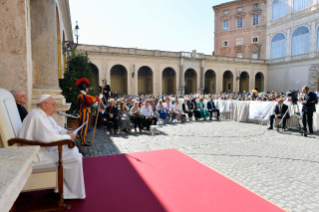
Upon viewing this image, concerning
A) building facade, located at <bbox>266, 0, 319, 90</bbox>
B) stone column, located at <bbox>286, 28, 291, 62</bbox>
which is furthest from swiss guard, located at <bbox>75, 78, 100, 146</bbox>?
stone column, located at <bbox>286, 28, 291, 62</bbox>

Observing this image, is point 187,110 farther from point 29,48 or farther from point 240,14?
point 240,14

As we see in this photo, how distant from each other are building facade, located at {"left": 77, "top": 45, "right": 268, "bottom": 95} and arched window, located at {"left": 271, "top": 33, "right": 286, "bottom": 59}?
217 cm

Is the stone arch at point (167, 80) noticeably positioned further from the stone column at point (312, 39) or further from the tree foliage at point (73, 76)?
the tree foliage at point (73, 76)

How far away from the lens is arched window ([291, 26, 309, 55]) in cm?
2932

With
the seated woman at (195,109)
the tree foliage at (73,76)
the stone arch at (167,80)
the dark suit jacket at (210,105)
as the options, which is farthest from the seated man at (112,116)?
the stone arch at (167,80)

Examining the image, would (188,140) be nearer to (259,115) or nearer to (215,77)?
(259,115)

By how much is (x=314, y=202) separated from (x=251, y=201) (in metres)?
0.96

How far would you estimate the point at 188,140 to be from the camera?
746cm

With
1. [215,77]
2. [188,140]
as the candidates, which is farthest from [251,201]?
[215,77]

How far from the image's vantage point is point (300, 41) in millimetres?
30188

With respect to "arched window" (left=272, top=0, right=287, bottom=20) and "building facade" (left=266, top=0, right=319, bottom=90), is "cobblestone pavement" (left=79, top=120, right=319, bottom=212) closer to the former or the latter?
"building facade" (left=266, top=0, right=319, bottom=90)

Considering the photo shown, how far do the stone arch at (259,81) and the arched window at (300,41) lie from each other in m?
5.85

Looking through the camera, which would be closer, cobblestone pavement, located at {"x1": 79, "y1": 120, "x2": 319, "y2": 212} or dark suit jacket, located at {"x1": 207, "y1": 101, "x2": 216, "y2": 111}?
cobblestone pavement, located at {"x1": 79, "y1": 120, "x2": 319, "y2": 212}

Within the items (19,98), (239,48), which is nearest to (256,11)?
(239,48)
